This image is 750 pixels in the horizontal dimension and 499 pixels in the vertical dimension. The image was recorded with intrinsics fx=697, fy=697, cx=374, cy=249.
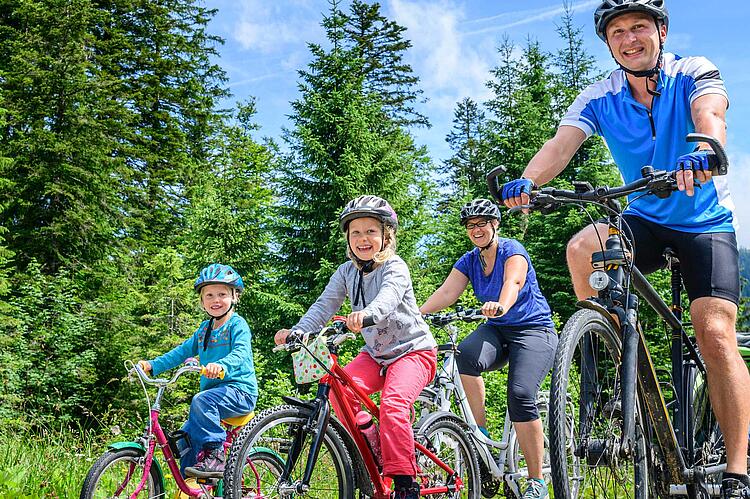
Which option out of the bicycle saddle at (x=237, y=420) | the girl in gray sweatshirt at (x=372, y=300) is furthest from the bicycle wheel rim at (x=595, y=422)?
the bicycle saddle at (x=237, y=420)

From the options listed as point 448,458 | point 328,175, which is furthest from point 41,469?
point 328,175

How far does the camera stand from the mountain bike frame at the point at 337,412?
12.2 ft

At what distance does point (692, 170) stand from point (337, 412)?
2.37m

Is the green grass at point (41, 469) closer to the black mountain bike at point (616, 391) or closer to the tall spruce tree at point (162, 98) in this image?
the black mountain bike at point (616, 391)

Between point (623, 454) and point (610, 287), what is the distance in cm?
69

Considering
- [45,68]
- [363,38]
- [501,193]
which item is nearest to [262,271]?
[45,68]

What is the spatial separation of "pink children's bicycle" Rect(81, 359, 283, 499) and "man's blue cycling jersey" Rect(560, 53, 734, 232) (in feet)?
8.26

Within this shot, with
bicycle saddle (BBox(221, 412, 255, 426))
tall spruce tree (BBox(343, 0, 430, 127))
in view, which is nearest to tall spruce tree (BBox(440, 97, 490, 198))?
tall spruce tree (BBox(343, 0, 430, 127))

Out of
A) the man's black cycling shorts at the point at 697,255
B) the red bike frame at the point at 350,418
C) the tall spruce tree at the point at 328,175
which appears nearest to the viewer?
the man's black cycling shorts at the point at 697,255

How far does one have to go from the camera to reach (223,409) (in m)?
5.05

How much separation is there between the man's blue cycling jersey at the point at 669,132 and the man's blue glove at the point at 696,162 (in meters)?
0.52

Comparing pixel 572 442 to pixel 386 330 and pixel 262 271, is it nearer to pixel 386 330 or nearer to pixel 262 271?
pixel 386 330

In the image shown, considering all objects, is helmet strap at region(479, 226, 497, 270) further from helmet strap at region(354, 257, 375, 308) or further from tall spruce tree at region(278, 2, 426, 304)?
tall spruce tree at region(278, 2, 426, 304)

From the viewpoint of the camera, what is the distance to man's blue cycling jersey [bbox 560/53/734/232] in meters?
3.27
